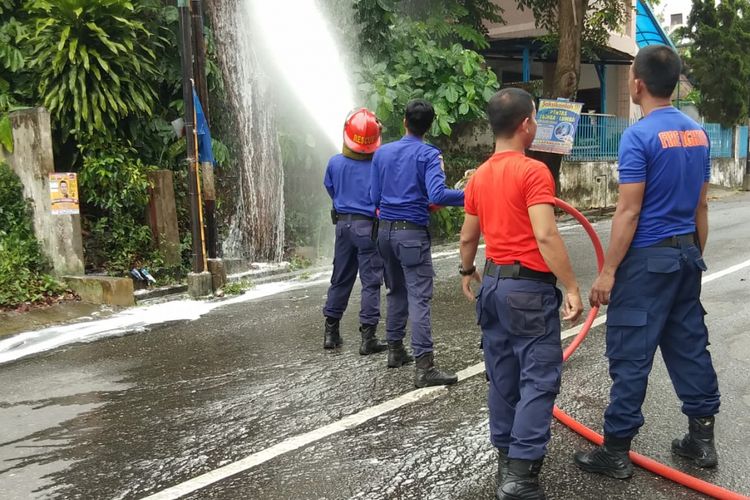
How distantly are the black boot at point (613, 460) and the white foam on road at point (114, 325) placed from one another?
4.76m

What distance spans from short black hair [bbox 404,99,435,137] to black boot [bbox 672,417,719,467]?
2.36 metres

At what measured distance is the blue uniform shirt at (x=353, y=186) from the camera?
209 inches

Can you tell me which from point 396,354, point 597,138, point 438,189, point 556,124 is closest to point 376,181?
point 438,189

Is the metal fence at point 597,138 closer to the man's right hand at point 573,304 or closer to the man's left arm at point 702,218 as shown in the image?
the man's left arm at point 702,218

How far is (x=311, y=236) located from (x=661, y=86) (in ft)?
28.1

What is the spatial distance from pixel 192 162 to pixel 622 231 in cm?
601

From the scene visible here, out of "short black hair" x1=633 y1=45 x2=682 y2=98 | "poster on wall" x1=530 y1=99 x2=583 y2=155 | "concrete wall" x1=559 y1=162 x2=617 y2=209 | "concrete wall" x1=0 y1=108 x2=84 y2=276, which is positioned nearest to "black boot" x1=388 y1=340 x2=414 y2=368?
"short black hair" x1=633 y1=45 x2=682 y2=98

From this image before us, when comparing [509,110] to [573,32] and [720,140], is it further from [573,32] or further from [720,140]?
[720,140]

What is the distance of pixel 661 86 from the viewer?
3.24 metres

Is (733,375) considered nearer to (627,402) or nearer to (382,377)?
(627,402)

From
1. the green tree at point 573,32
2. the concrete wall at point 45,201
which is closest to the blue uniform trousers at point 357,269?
the concrete wall at point 45,201

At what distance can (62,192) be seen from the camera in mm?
7887

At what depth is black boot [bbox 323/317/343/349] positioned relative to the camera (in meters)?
5.64

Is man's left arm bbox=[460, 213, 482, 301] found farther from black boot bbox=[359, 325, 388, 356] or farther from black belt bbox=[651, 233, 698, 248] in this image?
black boot bbox=[359, 325, 388, 356]
